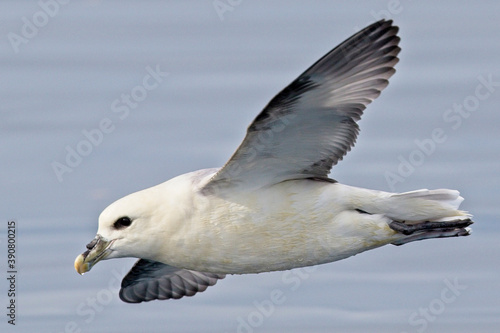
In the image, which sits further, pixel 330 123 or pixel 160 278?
pixel 160 278

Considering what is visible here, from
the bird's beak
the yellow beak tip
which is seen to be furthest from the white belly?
the yellow beak tip

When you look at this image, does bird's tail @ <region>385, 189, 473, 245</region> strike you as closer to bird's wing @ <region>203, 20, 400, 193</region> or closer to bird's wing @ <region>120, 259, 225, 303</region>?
bird's wing @ <region>203, 20, 400, 193</region>

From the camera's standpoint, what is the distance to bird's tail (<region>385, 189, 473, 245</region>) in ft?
29.2

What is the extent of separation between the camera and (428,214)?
9.01 m

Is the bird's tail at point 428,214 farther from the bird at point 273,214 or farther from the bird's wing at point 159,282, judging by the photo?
the bird's wing at point 159,282

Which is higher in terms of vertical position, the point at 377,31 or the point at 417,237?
the point at 377,31

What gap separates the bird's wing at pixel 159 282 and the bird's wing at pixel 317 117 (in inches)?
96.2

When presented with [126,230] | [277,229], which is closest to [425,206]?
[277,229]

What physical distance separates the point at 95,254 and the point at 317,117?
188 centimetres

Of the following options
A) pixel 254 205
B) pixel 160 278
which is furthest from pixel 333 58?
pixel 160 278

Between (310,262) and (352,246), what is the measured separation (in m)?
0.34

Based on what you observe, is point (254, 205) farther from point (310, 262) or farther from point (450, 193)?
point (450, 193)

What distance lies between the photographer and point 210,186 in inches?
346

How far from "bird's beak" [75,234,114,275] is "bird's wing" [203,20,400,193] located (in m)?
0.82
